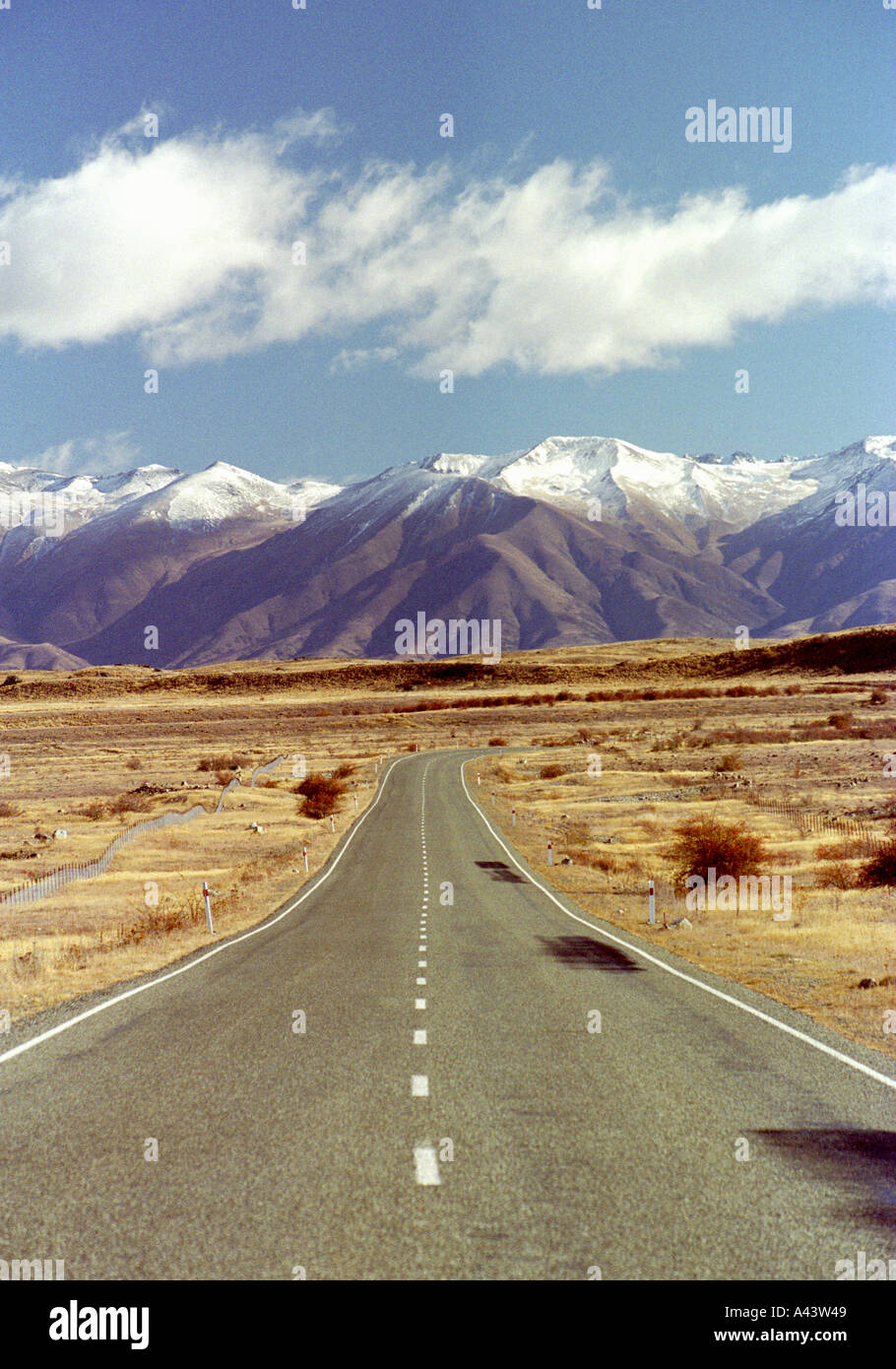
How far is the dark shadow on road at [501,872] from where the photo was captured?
92.9 feet

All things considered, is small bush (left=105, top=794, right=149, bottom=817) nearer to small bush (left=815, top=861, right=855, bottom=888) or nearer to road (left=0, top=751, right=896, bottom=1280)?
small bush (left=815, top=861, right=855, bottom=888)

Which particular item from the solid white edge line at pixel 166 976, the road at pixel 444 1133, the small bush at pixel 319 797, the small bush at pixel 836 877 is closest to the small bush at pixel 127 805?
the small bush at pixel 319 797

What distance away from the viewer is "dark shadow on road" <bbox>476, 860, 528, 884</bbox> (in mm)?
28312

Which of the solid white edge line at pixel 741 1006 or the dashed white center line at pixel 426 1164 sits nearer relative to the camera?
the dashed white center line at pixel 426 1164

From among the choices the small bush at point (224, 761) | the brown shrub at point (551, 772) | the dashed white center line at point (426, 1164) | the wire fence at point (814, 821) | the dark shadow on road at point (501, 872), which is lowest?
the dark shadow on road at point (501, 872)

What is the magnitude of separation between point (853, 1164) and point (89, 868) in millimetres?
29275

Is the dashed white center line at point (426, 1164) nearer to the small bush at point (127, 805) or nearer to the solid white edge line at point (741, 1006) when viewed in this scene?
the solid white edge line at point (741, 1006)

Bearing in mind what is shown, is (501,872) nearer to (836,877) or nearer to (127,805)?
(836,877)

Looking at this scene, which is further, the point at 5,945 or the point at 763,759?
the point at 763,759

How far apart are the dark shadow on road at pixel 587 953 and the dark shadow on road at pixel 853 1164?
766cm

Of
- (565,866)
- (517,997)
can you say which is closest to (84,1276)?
(517,997)
